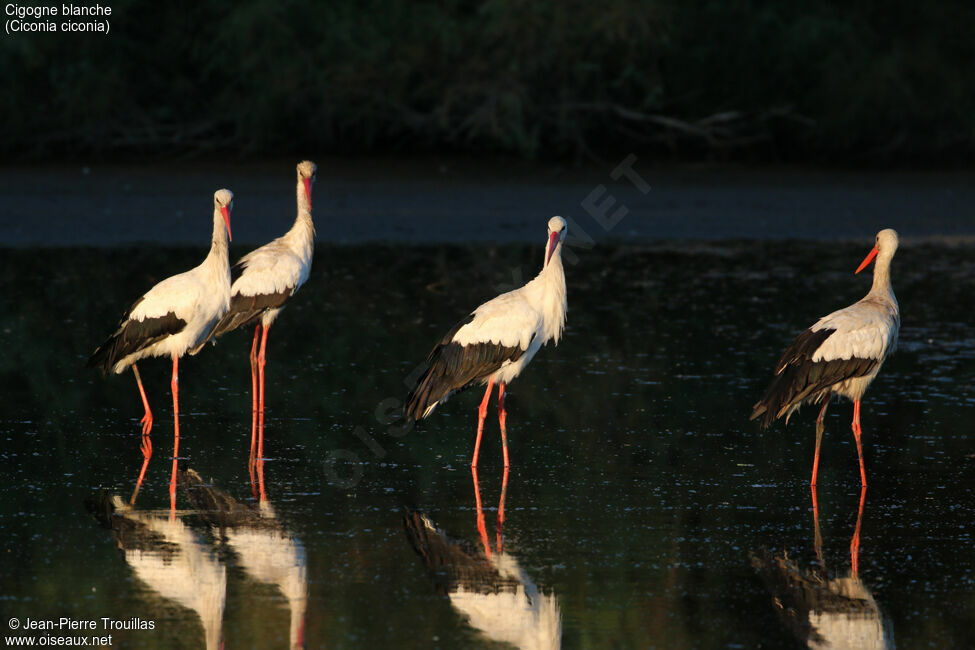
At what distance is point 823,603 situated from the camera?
5316 mm

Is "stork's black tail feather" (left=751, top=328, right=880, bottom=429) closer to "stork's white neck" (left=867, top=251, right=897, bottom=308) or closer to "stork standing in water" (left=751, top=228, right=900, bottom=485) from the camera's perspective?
"stork standing in water" (left=751, top=228, right=900, bottom=485)

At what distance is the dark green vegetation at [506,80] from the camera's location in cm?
2167

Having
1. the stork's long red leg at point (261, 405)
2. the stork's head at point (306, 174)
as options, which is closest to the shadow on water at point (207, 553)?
the stork's long red leg at point (261, 405)

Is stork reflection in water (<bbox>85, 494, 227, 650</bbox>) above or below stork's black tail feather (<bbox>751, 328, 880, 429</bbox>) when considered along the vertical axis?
below

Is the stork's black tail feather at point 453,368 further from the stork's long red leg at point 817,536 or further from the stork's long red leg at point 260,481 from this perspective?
the stork's long red leg at point 817,536

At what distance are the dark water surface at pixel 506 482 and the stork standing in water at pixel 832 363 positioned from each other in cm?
31

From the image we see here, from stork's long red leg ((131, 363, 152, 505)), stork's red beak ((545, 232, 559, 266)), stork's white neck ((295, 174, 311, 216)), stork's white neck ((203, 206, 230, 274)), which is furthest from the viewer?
stork's white neck ((295, 174, 311, 216))

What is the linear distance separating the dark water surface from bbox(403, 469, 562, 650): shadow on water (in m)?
0.03

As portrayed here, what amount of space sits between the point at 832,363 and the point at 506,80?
48.4 feet

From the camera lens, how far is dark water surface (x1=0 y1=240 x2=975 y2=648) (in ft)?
17.1

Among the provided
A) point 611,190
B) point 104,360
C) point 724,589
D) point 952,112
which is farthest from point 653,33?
point 724,589

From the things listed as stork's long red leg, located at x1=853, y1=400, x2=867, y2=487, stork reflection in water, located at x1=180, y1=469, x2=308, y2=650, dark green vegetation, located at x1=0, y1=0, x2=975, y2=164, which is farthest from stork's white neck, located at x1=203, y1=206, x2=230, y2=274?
dark green vegetation, located at x1=0, y1=0, x2=975, y2=164

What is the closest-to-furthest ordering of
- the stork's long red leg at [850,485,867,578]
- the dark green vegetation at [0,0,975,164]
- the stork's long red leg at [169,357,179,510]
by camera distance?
the stork's long red leg at [850,485,867,578], the stork's long red leg at [169,357,179,510], the dark green vegetation at [0,0,975,164]

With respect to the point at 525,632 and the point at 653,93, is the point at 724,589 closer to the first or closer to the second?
the point at 525,632
